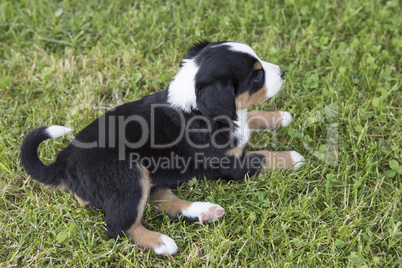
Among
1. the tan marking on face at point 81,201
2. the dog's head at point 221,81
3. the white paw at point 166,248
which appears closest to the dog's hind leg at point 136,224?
the white paw at point 166,248

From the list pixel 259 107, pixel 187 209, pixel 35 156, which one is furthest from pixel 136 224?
pixel 259 107

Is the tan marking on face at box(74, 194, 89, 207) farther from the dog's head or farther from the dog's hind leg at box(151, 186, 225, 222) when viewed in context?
the dog's head

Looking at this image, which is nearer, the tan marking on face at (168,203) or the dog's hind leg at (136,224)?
the dog's hind leg at (136,224)

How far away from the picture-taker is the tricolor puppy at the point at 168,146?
2461mm

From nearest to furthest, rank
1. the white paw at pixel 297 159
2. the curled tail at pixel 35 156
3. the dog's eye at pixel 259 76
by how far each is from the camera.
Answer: the curled tail at pixel 35 156, the dog's eye at pixel 259 76, the white paw at pixel 297 159

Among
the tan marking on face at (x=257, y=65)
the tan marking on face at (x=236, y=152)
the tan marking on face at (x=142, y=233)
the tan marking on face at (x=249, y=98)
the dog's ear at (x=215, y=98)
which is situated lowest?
the tan marking on face at (x=142, y=233)

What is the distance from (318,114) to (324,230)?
1.02 m

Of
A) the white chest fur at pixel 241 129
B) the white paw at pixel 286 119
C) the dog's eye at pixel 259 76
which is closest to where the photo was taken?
the dog's eye at pixel 259 76

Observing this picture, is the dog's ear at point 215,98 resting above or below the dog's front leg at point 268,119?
above

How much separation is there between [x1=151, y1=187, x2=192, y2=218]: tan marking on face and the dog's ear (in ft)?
2.10

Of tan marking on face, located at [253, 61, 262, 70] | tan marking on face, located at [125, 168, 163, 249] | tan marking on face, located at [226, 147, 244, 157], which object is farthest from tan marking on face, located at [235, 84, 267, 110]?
tan marking on face, located at [125, 168, 163, 249]

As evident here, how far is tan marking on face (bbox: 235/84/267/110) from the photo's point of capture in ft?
8.61

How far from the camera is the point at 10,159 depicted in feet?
9.82

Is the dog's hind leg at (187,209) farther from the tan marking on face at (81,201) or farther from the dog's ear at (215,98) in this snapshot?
the dog's ear at (215,98)
